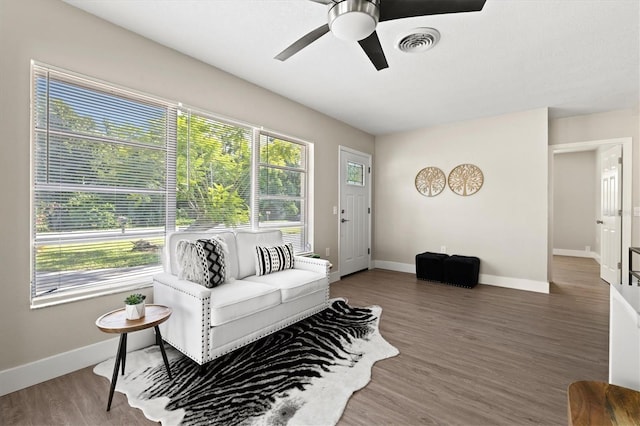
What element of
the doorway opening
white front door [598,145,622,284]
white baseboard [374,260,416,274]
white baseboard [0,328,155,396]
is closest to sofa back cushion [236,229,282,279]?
white baseboard [0,328,155,396]

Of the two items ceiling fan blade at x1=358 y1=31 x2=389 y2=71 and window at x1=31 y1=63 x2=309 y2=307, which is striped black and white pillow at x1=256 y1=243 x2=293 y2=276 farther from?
ceiling fan blade at x1=358 y1=31 x2=389 y2=71

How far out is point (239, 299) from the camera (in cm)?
220

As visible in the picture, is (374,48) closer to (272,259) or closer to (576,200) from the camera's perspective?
(272,259)

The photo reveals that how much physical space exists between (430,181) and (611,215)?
108 inches

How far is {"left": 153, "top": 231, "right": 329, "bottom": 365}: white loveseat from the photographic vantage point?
6.74 ft

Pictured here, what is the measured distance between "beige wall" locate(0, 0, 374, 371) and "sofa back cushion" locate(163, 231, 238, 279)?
1.48 ft

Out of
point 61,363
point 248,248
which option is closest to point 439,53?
point 248,248

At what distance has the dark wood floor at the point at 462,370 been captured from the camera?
65.5 inches

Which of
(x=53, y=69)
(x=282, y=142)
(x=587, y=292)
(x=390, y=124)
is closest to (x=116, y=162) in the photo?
(x=53, y=69)

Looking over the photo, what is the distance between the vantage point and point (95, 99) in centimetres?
228

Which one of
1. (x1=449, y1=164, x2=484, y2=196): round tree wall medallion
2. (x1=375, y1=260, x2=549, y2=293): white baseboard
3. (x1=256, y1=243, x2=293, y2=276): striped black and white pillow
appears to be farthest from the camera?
(x1=449, y1=164, x2=484, y2=196): round tree wall medallion

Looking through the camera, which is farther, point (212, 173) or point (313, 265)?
point (313, 265)

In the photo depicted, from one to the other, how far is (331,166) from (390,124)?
4.51ft

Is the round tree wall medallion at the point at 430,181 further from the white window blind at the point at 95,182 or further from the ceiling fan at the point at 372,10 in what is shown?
the white window blind at the point at 95,182
